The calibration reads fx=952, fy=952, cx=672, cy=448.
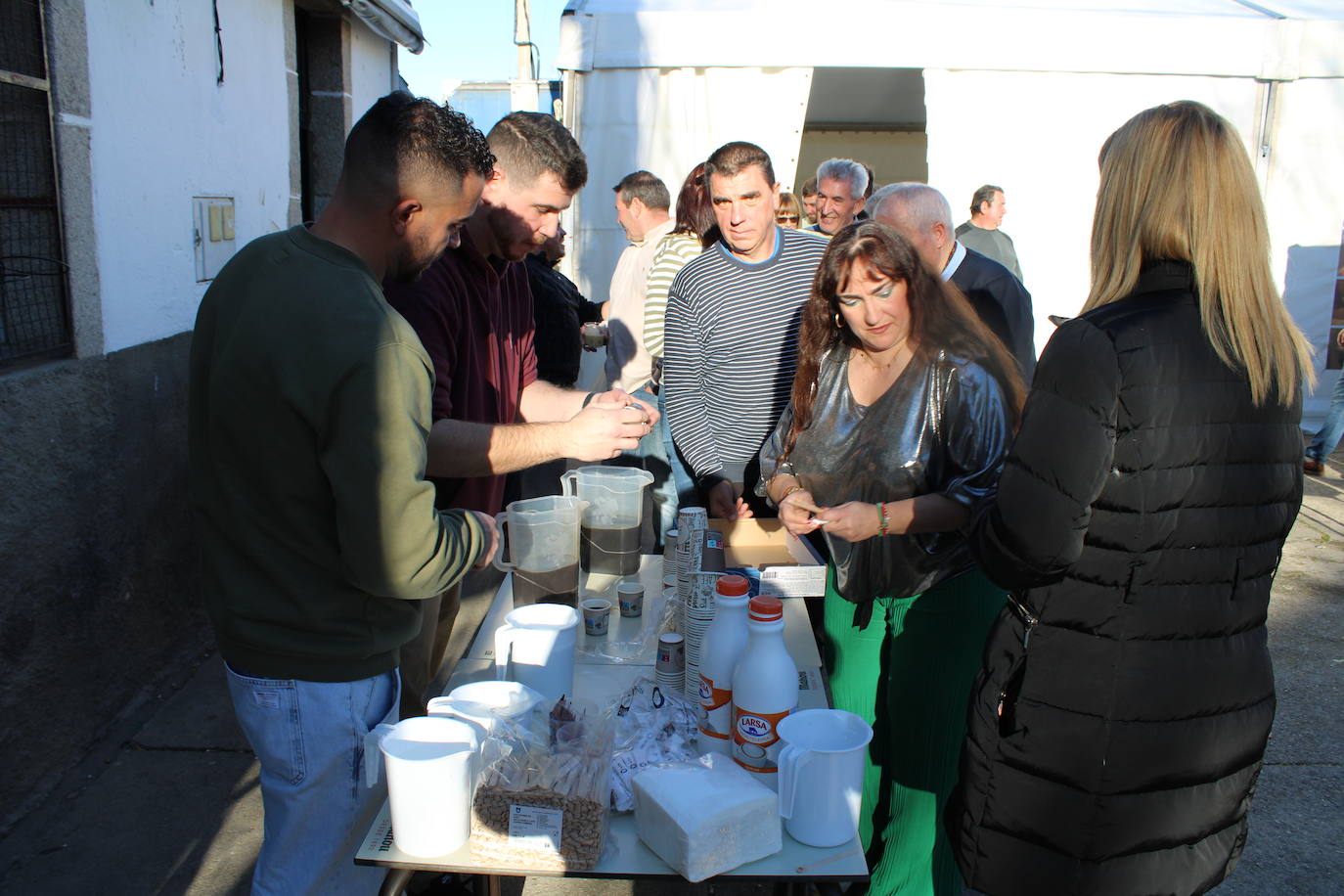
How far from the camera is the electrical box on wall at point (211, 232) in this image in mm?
4117

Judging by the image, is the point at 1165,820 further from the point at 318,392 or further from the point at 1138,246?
the point at 318,392

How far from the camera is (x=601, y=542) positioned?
2.60 m

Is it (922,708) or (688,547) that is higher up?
(688,547)

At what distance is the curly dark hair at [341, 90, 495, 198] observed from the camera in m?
1.74

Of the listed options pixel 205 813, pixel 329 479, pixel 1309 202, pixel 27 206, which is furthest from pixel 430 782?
pixel 1309 202

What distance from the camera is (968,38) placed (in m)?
6.89

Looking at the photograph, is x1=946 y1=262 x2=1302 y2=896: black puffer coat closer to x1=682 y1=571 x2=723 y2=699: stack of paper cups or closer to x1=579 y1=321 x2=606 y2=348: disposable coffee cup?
x1=682 y1=571 x2=723 y2=699: stack of paper cups

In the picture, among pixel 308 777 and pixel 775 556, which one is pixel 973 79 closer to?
pixel 775 556

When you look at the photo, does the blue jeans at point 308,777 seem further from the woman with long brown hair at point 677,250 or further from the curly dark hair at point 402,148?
the woman with long brown hair at point 677,250

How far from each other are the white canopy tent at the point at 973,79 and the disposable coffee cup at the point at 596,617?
207 inches

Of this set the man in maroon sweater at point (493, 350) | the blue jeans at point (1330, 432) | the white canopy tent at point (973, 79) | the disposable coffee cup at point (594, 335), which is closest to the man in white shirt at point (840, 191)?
the disposable coffee cup at point (594, 335)

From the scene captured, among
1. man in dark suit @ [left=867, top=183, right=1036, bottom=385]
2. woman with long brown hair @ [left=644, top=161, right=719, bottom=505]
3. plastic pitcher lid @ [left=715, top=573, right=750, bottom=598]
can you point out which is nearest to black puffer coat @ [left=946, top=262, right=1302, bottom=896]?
plastic pitcher lid @ [left=715, top=573, right=750, bottom=598]

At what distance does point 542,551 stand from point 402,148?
0.96m

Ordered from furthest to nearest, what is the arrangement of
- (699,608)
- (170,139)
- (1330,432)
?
(1330,432) < (170,139) < (699,608)
